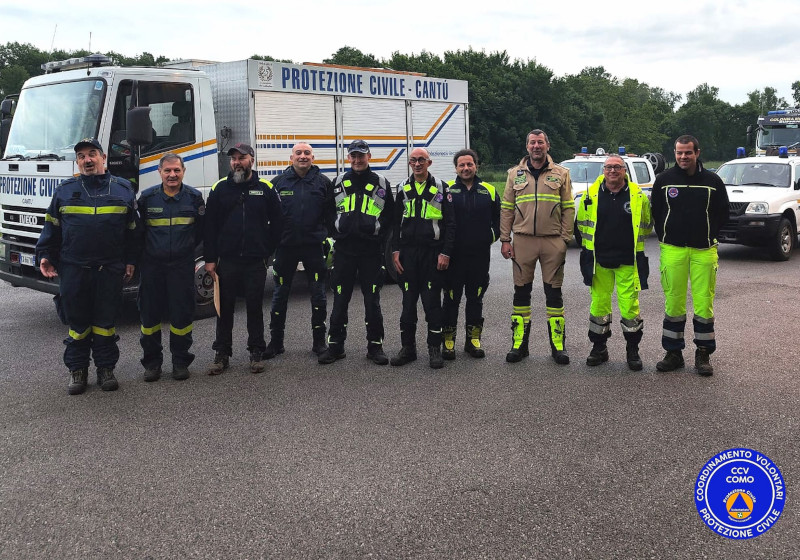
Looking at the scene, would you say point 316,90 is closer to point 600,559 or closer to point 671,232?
point 671,232

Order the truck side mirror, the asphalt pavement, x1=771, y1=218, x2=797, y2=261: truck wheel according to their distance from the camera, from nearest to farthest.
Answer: the asphalt pavement → the truck side mirror → x1=771, y1=218, x2=797, y2=261: truck wheel

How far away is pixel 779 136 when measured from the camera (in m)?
22.8

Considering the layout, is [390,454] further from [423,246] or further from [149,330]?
[149,330]

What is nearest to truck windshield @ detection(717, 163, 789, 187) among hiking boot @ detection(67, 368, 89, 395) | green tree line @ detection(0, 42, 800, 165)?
hiking boot @ detection(67, 368, 89, 395)

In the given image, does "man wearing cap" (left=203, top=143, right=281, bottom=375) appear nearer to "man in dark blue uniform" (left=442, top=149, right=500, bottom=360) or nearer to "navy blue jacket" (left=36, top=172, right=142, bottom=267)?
"navy blue jacket" (left=36, top=172, right=142, bottom=267)

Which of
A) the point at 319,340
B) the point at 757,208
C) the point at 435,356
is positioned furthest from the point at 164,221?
the point at 757,208

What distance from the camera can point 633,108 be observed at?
9175 centimetres

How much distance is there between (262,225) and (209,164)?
2552mm

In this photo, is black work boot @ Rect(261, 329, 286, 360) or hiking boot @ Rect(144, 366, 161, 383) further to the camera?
black work boot @ Rect(261, 329, 286, 360)

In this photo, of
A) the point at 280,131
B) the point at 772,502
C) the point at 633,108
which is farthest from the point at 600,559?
the point at 633,108

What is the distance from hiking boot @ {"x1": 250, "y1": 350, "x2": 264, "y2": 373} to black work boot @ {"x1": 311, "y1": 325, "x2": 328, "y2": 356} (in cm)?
62

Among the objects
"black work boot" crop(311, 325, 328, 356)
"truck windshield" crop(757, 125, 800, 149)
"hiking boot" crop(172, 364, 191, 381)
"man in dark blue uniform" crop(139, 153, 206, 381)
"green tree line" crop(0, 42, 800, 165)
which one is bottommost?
"hiking boot" crop(172, 364, 191, 381)

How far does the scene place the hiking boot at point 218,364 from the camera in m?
6.56

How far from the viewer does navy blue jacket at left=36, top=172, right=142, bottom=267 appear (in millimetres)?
6039
